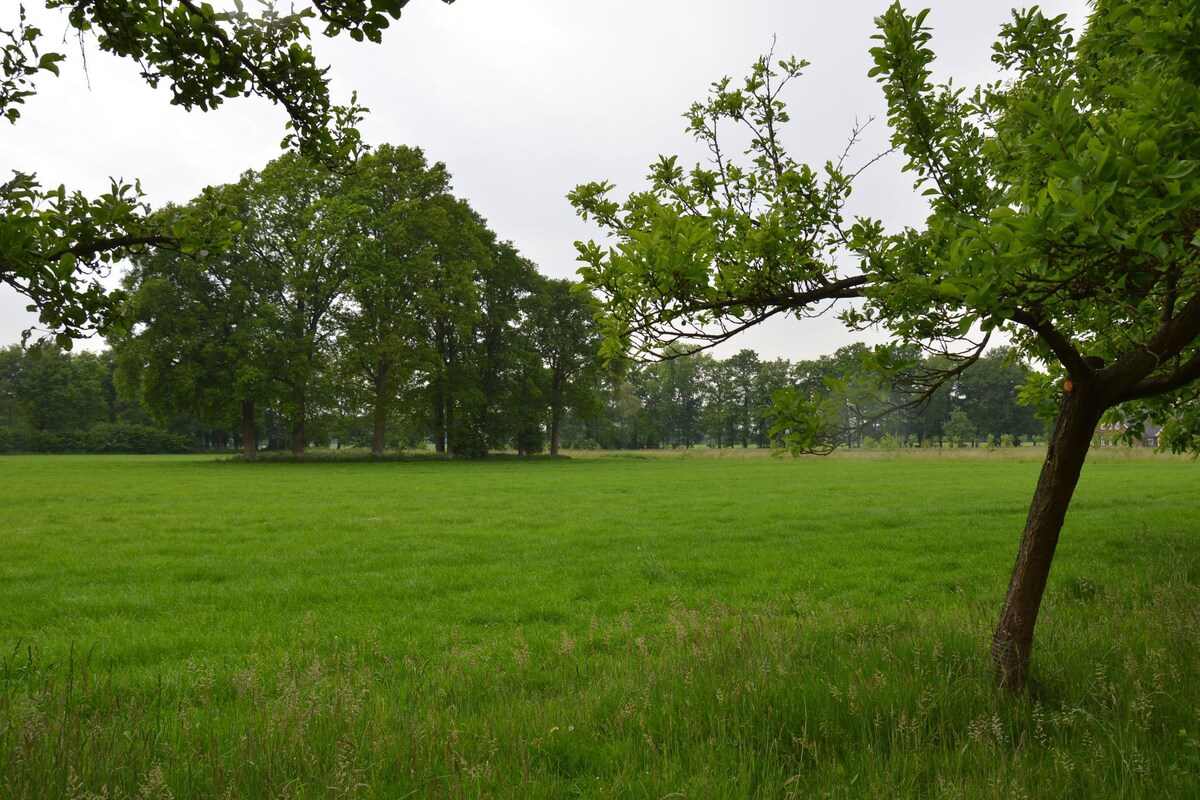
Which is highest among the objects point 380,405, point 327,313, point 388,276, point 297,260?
point 297,260

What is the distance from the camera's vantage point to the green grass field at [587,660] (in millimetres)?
3770

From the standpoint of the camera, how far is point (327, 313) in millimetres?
47656

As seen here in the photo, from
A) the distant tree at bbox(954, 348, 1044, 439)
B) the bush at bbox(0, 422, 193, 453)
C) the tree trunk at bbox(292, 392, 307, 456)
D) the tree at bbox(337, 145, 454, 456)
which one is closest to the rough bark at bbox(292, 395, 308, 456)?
the tree trunk at bbox(292, 392, 307, 456)

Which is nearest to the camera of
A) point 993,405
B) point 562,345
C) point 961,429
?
point 562,345

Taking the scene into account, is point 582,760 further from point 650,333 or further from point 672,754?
point 650,333

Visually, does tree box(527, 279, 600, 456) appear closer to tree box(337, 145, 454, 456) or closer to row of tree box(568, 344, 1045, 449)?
tree box(337, 145, 454, 456)

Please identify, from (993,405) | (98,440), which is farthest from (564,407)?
(993,405)

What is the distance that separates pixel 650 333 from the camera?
520cm

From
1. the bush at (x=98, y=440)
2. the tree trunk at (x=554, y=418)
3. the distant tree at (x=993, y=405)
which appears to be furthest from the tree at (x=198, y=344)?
the distant tree at (x=993, y=405)

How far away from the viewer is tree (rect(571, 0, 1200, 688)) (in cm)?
298

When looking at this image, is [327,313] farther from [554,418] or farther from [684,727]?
[684,727]

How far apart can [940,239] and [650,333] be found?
7.04 feet

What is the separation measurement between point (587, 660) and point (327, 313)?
4694 centimetres

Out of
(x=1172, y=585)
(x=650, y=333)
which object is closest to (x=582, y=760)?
(x=650, y=333)
